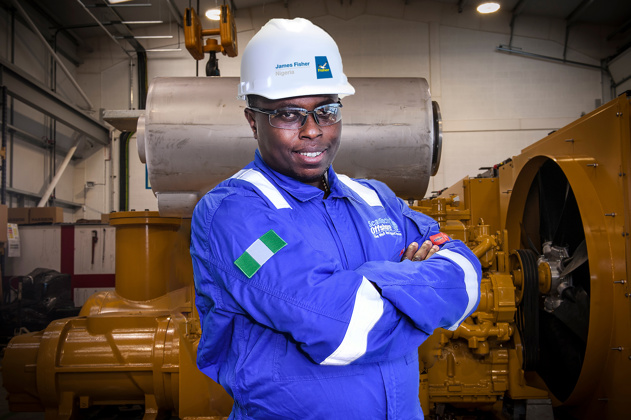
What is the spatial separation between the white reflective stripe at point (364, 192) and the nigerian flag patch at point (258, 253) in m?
0.42

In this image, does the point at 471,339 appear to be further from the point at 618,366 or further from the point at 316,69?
the point at 316,69

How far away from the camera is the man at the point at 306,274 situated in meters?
1.03

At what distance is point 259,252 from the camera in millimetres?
1061

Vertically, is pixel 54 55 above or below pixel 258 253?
above

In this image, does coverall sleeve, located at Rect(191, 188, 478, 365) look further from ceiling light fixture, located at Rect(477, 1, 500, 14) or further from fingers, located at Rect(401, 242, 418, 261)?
ceiling light fixture, located at Rect(477, 1, 500, 14)

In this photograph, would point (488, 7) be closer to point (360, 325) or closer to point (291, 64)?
point (291, 64)

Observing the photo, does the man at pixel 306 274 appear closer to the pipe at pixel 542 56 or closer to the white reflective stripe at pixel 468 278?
the white reflective stripe at pixel 468 278

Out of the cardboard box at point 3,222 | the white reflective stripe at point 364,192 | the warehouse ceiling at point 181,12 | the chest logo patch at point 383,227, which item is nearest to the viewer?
the chest logo patch at point 383,227

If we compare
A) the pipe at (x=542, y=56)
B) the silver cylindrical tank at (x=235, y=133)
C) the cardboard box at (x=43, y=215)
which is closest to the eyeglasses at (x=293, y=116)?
the silver cylindrical tank at (x=235, y=133)

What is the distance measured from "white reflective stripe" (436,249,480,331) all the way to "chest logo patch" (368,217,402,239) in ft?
0.49

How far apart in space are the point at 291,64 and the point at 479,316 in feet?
7.62

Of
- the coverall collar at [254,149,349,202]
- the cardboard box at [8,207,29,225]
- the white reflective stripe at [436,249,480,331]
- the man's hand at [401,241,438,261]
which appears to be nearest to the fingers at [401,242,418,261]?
the man's hand at [401,241,438,261]

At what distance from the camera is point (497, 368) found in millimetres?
3201

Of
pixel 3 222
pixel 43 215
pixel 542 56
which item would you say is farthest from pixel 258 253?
pixel 542 56
